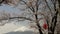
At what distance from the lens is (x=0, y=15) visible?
245 centimetres

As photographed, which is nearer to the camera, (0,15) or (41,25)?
(41,25)

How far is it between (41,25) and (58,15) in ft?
0.79

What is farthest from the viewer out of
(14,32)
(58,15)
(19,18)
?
(14,32)

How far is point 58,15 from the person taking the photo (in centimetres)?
193

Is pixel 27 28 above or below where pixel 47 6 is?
below

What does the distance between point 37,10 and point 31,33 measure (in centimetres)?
54

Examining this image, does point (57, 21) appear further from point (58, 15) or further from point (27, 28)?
point (27, 28)

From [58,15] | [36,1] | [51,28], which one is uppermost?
[36,1]

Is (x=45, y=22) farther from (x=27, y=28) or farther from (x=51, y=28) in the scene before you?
(x=27, y=28)

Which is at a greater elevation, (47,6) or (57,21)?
(47,6)

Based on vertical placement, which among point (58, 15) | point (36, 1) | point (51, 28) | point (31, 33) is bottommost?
point (31, 33)

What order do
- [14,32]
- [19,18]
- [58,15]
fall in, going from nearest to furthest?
[58,15] → [19,18] → [14,32]

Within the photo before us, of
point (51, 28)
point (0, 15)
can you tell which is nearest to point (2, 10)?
point (0, 15)

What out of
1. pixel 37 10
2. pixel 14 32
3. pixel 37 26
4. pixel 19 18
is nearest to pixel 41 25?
pixel 37 26
